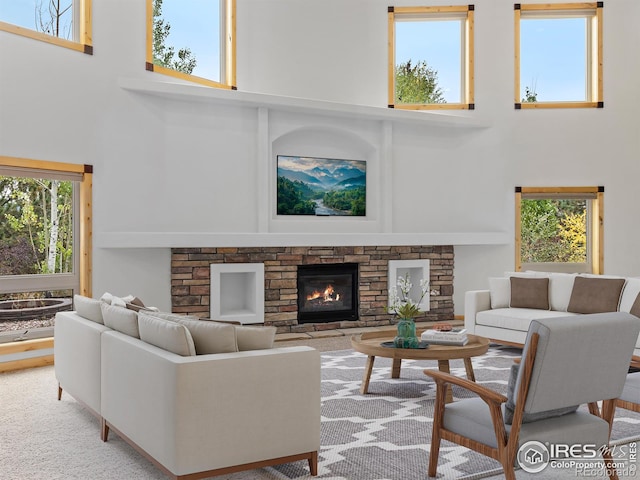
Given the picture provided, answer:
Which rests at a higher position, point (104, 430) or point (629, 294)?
point (629, 294)

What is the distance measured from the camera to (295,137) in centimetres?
881

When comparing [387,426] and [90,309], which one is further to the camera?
[90,309]

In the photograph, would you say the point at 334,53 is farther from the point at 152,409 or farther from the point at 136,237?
the point at 152,409

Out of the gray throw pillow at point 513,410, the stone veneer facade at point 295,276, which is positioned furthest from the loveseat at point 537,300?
the gray throw pillow at point 513,410

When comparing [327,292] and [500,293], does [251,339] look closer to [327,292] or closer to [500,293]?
[500,293]

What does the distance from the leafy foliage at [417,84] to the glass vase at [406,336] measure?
209 inches

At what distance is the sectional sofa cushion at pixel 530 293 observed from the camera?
280 inches

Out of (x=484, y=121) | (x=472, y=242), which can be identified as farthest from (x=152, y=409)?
(x=484, y=121)

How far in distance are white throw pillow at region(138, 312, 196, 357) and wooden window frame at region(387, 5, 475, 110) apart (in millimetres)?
6724

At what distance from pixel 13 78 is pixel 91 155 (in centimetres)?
113

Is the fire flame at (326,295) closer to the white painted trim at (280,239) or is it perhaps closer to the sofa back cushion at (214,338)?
the white painted trim at (280,239)

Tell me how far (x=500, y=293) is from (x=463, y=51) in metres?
4.32

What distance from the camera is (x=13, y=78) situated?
6309 millimetres

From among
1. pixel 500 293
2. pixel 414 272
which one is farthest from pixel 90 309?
pixel 414 272
